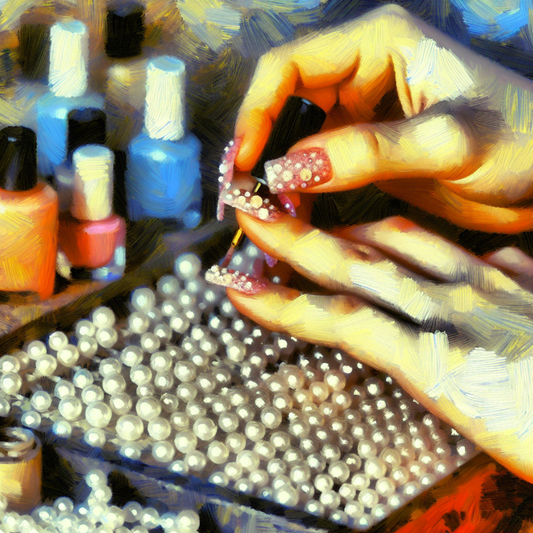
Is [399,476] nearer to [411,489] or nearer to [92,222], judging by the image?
[411,489]

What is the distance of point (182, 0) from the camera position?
592 mm

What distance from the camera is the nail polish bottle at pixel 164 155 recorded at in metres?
0.54

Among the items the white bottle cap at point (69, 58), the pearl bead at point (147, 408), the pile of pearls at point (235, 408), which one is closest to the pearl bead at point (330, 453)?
the pile of pearls at point (235, 408)

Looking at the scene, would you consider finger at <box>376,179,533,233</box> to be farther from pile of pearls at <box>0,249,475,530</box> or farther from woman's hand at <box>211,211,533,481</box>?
pile of pearls at <box>0,249,475,530</box>

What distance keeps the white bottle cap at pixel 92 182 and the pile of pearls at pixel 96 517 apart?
195 millimetres

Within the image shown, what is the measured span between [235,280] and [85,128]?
A: 16 centimetres

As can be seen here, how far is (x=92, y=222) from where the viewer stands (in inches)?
20.1

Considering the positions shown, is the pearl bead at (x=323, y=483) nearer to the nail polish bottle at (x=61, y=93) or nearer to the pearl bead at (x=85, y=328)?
the pearl bead at (x=85, y=328)

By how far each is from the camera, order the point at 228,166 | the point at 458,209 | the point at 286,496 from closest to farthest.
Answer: the point at 286,496 < the point at 228,166 < the point at 458,209

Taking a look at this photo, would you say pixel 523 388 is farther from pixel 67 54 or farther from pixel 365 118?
pixel 67 54

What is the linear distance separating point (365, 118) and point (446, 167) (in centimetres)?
15

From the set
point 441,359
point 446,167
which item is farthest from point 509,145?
point 441,359

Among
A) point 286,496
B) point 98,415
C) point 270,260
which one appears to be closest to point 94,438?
point 98,415

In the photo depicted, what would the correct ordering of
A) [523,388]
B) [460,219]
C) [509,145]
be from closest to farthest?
1. [523,388]
2. [509,145]
3. [460,219]
